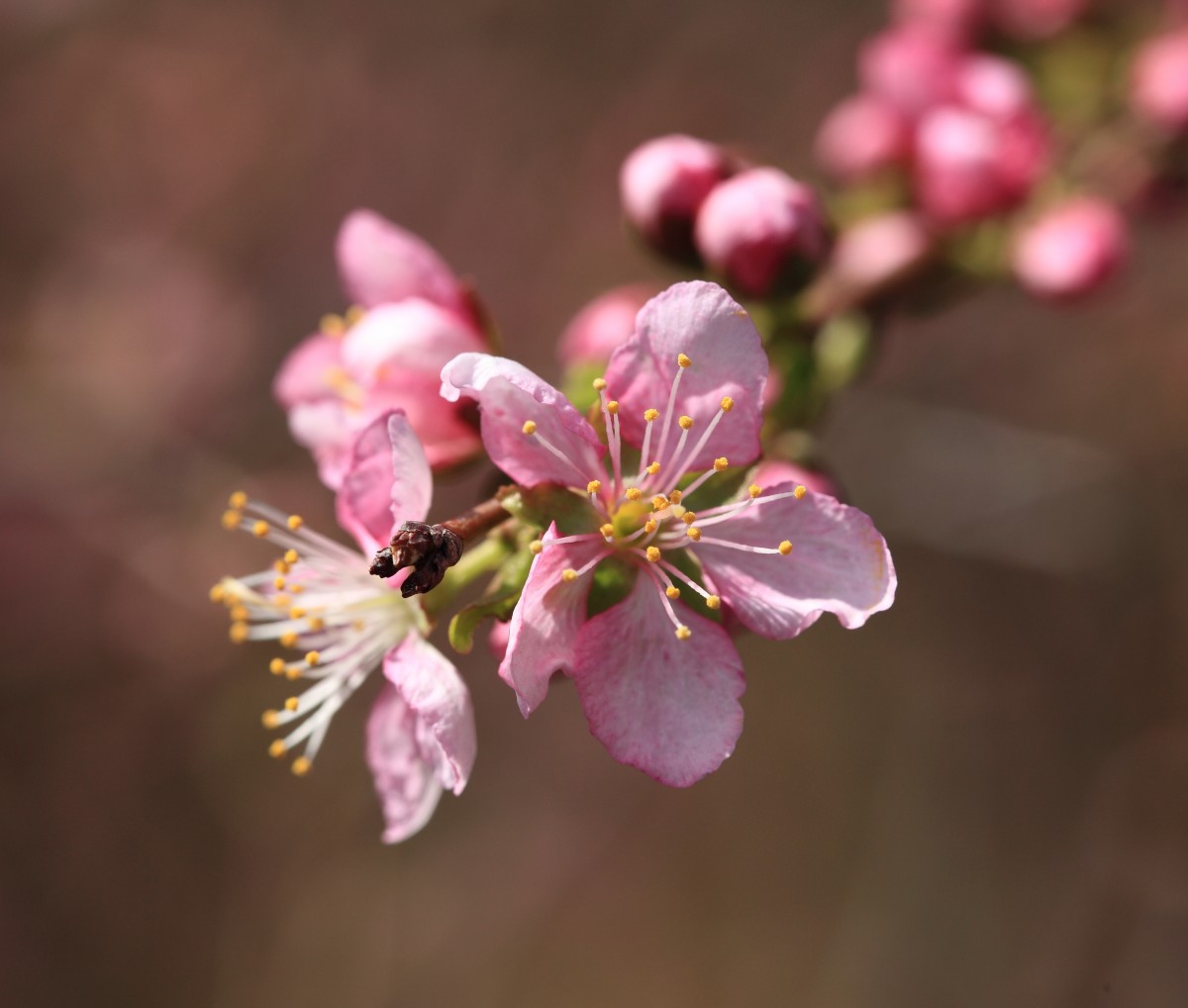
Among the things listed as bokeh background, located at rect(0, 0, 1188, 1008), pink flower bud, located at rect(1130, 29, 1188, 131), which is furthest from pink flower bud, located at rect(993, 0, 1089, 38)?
A: bokeh background, located at rect(0, 0, 1188, 1008)

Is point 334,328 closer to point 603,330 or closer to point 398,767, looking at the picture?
point 603,330

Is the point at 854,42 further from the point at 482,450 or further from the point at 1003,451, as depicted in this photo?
the point at 482,450

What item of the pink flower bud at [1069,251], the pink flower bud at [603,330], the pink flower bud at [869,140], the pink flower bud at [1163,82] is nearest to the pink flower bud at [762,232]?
the pink flower bud at [603,330]

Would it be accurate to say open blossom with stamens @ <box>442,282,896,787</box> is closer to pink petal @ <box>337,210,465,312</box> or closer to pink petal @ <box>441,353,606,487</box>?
pink petal @ <box>441,353,606,487</box>

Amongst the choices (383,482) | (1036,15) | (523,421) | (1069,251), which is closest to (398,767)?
(383,482)

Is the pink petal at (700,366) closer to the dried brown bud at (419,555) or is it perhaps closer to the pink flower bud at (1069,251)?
the dried brown bud at (419,555)
